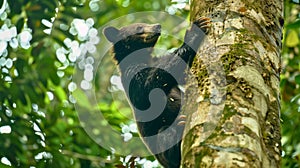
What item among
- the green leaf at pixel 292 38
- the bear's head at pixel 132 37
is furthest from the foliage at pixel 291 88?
the bear's head at pixel 132 37

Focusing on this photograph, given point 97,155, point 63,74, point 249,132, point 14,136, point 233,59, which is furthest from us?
point 63,74

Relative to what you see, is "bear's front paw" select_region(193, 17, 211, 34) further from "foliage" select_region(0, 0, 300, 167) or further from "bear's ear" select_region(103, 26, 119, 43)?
"bear's ear" select_region(103, 26, 119, 43)

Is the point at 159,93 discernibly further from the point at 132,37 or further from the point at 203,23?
the point at 203,23

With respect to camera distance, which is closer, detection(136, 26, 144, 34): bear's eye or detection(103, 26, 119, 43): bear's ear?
detection(136, 26, 144, 34): bear's eye

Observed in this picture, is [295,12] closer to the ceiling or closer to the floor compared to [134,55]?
closer to the ceiling

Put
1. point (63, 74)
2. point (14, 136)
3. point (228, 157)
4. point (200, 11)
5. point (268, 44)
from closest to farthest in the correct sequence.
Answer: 1. point (228, 157)
2. point (268, 44)
3. point (200, 11)
4. point (14, 136)
5. point (63, 74)

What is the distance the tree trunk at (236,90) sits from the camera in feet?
6.50

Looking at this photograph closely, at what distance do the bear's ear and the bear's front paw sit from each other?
2928 mm

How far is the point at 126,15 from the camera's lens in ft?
21.1

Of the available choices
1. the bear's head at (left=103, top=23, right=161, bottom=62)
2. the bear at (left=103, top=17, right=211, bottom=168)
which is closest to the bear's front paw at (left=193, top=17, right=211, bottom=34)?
the bear at (left=103, top=17, right=211, bottom=168)

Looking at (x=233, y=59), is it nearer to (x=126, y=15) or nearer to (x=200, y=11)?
(x=200, y=11)

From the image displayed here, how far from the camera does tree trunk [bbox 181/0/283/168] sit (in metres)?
1.98

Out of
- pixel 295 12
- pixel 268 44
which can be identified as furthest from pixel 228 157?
pixel 295 12

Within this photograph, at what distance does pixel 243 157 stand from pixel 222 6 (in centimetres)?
107
